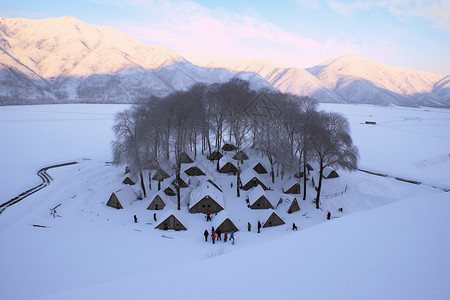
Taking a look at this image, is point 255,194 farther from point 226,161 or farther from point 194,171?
point 194,171

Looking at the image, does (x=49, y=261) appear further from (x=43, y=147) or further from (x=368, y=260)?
(x=43, y=147)

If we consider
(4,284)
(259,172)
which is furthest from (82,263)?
(259,172)

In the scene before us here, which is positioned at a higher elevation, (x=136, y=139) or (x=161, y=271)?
(x=136, y=139)

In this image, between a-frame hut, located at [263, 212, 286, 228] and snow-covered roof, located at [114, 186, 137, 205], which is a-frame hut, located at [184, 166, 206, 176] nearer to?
snow-covered roof, located at [114, 186, 137, 205]

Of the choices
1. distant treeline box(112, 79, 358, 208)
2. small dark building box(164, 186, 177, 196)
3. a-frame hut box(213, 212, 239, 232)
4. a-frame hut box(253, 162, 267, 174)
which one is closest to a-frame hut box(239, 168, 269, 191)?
distant treeline box(112, 79, 358, 208)

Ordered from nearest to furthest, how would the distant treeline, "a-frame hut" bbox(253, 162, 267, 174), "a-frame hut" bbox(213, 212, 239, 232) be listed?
"a-frame hut" bbox(213, 212, 239, 232), the distant treeline, "a-frame hut" bbox(253, 162, 267, 174)

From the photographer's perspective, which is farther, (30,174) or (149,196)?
(30,174)

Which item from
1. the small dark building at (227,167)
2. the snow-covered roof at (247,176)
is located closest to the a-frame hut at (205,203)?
the snow-covered roof at (247,176)
